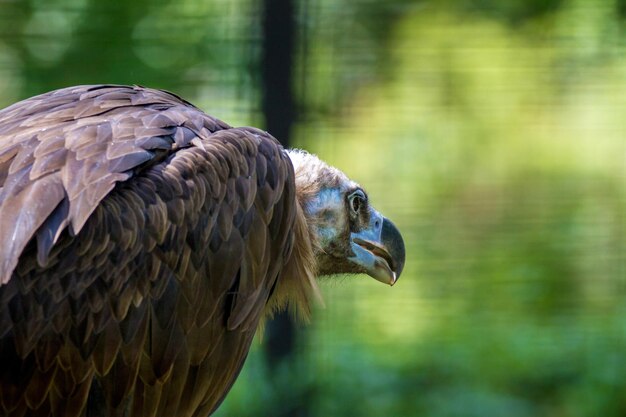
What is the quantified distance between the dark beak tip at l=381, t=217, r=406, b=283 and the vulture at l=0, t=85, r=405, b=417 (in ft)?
1.52

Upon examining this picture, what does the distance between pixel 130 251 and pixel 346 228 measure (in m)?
1.17

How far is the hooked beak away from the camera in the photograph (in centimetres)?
403

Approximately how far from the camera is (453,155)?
18.5 ft

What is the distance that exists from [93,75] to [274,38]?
796mm

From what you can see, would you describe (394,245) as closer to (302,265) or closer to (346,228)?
(346,228)

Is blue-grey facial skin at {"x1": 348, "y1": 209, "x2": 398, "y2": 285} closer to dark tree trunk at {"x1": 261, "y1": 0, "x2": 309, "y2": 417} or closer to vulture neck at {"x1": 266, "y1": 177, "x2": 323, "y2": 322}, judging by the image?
vulture neck at {"x1": 266, "y1": 177, "x2": 323, "y2": 322}

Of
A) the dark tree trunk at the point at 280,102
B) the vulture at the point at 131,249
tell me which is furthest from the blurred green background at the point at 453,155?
the vulture at the point at 131,249

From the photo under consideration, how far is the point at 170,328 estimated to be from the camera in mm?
3186

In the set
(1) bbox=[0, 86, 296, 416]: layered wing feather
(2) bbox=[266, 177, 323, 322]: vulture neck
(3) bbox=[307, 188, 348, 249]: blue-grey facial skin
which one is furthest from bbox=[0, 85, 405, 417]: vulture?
(3) bbox=[307, 188, 348, 249]: blue-grey facial skin

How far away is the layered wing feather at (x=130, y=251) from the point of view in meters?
2.96

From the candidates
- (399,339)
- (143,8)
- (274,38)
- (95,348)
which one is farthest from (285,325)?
(95,348)

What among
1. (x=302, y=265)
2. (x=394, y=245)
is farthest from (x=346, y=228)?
(x=302, y=265)

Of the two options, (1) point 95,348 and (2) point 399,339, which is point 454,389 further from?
(1) point 95,348

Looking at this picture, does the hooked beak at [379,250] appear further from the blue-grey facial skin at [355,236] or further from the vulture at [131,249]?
the vulture at [131,249]
